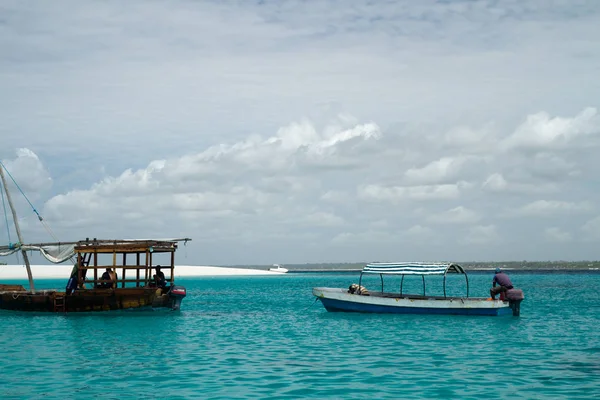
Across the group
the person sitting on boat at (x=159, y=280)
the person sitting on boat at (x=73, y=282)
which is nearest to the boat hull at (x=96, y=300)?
the person sitting on boat at (x=73, y=282)

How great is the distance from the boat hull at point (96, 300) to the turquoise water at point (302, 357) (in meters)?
0.82

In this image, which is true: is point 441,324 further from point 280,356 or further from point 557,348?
point 280,356

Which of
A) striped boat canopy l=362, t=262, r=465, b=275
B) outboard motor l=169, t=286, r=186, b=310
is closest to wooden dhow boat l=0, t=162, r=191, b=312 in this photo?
outboard motor l=169, t=286, r=186, b=310

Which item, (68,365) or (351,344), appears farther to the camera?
(351,344)

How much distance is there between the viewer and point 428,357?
23.0 meters

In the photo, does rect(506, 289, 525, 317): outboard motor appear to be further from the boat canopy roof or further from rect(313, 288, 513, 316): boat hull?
the boat canopy roof

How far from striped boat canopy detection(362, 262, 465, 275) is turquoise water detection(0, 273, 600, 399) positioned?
2637mm

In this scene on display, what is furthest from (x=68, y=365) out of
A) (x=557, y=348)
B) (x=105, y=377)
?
(x=557, y=348)

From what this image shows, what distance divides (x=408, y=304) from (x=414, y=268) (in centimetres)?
231

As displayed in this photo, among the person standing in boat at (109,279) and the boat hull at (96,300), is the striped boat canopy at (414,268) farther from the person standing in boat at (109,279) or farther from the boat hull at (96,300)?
the person standing in boat at (109,279)

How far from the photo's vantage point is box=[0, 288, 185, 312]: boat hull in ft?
124

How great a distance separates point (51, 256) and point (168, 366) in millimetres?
23145

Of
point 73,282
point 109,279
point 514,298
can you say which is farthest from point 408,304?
point 73,282

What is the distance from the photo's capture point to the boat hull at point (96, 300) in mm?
37906
